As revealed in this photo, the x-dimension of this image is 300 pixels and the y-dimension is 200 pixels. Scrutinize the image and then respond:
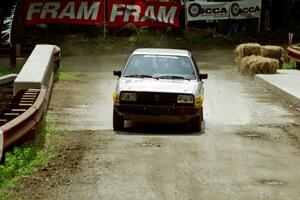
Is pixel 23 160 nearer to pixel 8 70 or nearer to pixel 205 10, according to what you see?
pixel 8 70

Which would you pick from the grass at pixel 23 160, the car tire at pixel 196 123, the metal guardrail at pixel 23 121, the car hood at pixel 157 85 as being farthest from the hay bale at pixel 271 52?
the grass at pixel 23 160

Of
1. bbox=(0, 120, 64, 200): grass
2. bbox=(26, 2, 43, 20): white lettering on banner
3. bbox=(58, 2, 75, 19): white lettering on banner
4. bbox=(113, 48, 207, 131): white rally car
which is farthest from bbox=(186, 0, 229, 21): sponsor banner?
bbox=(0, 120, 64, 200): grass

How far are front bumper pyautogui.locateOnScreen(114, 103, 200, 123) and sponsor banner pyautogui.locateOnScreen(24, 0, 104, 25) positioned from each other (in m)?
20.9

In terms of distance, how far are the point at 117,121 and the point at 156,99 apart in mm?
945

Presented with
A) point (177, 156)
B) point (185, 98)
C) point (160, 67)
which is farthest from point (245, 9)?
point (177, 156)

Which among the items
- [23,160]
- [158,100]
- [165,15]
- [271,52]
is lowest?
[271,52]

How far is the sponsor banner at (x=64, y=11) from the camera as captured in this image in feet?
106

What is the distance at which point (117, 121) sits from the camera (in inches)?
499

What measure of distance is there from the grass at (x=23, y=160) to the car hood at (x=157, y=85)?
6.31ft

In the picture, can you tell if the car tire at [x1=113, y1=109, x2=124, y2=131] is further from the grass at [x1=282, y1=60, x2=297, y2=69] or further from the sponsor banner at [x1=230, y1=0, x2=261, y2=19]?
the sponsor banner at [x1=230, y1=0, x2=261, y2=19]

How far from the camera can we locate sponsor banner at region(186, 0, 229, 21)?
114 ft

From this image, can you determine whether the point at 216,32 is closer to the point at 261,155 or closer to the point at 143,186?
the point at 261,155

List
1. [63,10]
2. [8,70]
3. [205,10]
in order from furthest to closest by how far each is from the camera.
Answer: [205,10] < [63,10] < [8,70]

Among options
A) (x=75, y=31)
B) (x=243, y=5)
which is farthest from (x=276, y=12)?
(x=75, y=31)
